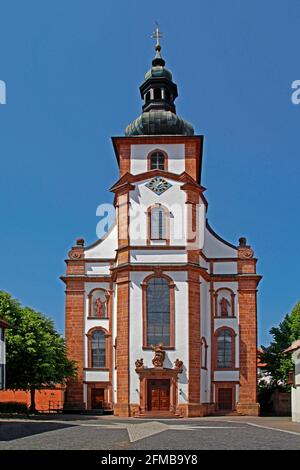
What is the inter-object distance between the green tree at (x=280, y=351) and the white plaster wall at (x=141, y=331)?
13026 mm

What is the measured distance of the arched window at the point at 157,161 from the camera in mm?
51594

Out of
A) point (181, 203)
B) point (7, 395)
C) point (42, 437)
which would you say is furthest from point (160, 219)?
point (42, 437)

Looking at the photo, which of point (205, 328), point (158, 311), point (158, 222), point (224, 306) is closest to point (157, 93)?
point (158, 222)

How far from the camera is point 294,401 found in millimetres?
41188

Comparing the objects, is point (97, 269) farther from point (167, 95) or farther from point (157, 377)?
point (167, 95)

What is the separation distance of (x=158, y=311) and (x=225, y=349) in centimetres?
677

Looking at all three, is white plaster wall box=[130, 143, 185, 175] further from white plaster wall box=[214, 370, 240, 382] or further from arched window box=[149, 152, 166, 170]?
white plaster wall box=[214, 370, 240, 382]

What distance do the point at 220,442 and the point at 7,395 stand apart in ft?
123

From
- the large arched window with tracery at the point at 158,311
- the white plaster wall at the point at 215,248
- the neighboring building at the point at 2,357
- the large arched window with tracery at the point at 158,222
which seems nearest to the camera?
the neighboring building at the point at 2,357

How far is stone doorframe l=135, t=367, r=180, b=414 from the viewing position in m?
46.4

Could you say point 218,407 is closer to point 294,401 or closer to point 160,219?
point 294,401

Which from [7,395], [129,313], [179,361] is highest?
[129,313]

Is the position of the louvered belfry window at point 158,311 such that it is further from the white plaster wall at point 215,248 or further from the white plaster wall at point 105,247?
the white plaster wall at point 215,248

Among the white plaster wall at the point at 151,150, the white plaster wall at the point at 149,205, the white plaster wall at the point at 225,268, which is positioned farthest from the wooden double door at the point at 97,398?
the white plaster wall at the point at 151,150
